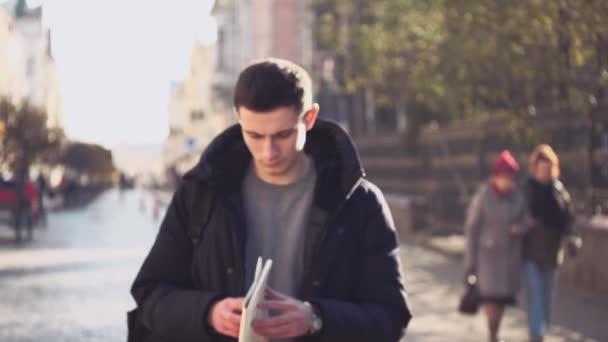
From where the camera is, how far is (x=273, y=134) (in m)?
3.31

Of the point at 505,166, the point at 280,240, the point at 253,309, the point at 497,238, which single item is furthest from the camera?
the point at 497,238

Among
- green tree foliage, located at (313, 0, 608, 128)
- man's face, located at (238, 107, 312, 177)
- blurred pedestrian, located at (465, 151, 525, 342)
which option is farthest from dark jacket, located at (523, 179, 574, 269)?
man's face, located at (238, 107, 312, 177)

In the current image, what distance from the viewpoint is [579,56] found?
1620cm

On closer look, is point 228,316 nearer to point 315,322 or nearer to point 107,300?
point 315,322

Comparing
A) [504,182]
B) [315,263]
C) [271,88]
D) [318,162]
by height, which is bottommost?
[504,182]

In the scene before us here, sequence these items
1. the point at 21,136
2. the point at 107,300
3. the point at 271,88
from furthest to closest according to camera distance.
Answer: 1. the point at 21,136
2. the point at 107,300
3. the point at 271,88

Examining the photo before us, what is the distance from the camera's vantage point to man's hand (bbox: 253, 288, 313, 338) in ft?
10.1

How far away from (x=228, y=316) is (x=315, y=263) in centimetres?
28

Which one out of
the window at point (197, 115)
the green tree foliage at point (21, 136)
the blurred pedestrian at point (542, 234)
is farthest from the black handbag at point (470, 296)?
the window at point (197, 115)

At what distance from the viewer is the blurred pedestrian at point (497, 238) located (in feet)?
33.5

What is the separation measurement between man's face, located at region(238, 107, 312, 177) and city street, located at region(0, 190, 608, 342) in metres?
8.03

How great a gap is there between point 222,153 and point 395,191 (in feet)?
91.1

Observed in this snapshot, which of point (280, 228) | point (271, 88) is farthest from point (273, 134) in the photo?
point (280, 228)

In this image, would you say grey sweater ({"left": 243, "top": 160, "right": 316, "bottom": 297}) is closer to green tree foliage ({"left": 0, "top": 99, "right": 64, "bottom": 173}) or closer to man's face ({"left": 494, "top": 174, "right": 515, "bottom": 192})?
man's face ({"left": 494, "top": 174, "right": 515, "bottom": 192})
